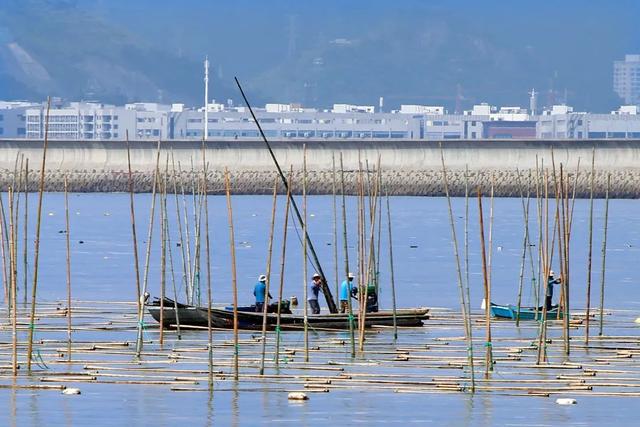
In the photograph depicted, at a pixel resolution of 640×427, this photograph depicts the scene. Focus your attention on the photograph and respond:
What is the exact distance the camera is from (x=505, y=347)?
23797 millimetres

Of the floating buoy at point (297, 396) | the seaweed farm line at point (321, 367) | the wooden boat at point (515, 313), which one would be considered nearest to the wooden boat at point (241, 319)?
the seaweed farm line at point (321, 367)

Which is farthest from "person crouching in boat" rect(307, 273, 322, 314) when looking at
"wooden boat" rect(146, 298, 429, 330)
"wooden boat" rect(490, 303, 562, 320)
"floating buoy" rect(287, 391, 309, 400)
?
"floating buoy" rect(287, 391, 309, 400)

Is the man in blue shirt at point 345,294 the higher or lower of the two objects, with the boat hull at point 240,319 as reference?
higher

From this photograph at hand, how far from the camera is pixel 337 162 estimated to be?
9425 cm

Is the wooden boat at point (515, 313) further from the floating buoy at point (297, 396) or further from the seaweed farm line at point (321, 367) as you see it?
the floating buoy at point (297, 396)

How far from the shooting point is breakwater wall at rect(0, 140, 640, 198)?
88500 mm

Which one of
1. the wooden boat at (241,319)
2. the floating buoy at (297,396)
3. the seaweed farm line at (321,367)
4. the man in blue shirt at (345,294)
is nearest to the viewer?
the seaweed farm line at (321,367)

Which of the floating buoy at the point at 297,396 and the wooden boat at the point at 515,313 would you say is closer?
the floating buoy at the point at 297,396

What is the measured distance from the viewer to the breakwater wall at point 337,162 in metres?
88.5

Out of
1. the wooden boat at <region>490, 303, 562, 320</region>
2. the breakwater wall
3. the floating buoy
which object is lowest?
the floating buoy

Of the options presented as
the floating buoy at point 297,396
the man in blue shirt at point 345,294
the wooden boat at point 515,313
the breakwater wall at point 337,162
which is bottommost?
the floating buoy at point 297,396

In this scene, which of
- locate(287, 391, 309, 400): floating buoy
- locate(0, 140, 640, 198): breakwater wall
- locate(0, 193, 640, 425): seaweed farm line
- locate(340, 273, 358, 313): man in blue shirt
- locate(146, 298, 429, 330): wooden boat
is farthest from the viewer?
locate(0, 140, 640, 198): breakwater wall

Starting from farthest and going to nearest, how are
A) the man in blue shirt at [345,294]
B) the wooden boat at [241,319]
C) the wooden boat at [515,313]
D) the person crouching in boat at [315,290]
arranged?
the wooden boat at [515,313] → the person crouching in boat at [315,290] → the man in blue shirt at [345,294] → the wooden boat at [241,319]

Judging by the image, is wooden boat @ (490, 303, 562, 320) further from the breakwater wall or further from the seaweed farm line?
the breakwater wall
